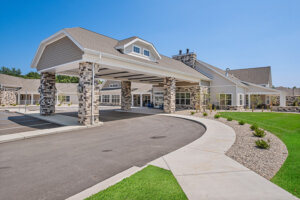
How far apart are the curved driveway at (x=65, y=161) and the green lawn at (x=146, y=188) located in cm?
75

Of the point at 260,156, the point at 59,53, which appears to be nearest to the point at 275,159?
the point at 260,156

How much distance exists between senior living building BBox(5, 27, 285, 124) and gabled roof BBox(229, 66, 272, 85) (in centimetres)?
49

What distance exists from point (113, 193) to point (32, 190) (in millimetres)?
1900

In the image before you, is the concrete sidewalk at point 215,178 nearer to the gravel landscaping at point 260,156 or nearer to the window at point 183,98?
the gravel landscaping at point 260,156

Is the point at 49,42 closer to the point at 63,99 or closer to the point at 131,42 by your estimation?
the point at 131,42

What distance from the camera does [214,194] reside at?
304 centimetres

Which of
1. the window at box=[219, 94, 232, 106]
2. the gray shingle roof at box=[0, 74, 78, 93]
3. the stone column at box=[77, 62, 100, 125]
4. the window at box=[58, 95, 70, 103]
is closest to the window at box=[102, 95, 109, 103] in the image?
the window at box=[58, 95, 70, 103]

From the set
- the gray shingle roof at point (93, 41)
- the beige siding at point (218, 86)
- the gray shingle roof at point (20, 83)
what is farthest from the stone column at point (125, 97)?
the gray shingle roof at point (20, 83)

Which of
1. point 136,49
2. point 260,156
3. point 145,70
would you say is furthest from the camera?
point 136,49

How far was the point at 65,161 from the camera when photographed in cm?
498

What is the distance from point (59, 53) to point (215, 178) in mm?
13884

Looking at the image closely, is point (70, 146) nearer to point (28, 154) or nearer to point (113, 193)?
point (28, 154)

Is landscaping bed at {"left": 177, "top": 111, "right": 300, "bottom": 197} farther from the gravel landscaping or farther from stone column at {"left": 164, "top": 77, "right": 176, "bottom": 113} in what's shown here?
stone column at {"left": 164, "top": 77, "right": 176, "bottom": 113}

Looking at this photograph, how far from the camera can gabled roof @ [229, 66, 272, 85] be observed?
30.6 m
